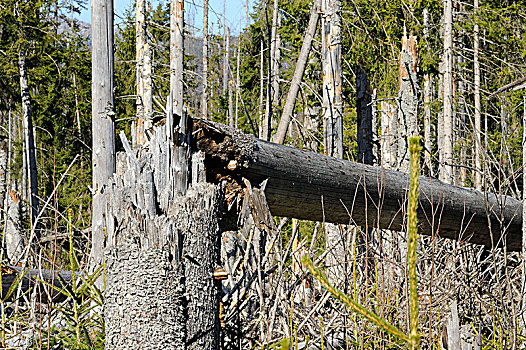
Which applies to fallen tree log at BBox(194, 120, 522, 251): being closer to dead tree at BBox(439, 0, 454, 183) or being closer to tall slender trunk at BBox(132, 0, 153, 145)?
tall slender trunk at BBox(132, 0, 153, 145)

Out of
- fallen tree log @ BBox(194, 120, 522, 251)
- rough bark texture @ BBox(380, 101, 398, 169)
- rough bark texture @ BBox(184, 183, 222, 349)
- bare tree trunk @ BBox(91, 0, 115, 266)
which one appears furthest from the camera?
rough bark texture @ BBox(380, 101, 398, 169)

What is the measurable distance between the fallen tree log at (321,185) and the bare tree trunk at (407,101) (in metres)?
2.36

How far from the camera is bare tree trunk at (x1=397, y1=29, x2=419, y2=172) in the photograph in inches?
289

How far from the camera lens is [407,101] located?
7.44 meters

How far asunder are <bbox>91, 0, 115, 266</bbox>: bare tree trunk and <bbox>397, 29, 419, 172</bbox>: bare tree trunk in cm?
389

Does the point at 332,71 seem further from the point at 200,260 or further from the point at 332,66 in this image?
the point at 200,260

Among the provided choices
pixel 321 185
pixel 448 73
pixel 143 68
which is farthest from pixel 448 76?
pixel 321 185

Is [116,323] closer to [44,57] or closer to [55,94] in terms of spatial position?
[44,57]

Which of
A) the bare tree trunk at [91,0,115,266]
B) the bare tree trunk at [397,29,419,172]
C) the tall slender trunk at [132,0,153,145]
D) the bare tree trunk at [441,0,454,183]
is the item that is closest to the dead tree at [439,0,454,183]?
the bare tree trunk at [441,0,454,183]

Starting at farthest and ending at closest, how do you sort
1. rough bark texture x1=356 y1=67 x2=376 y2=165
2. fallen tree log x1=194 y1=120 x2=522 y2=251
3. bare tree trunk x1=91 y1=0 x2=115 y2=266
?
rough bark texture x1=356 y1=67 x2=376 y2=165, bare tree trunk x1=91 y1=0 x2=115 y2=266, fallen tree log x1=194 y1=120 x2=522 y2=251

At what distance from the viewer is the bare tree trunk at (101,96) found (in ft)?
19.9

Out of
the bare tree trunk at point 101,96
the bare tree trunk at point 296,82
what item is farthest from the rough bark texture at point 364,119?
the bare tree trunk at point 101,96

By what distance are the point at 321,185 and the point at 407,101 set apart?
4235 millimetres

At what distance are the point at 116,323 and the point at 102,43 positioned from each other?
14.5ft
